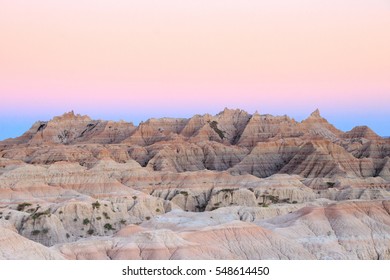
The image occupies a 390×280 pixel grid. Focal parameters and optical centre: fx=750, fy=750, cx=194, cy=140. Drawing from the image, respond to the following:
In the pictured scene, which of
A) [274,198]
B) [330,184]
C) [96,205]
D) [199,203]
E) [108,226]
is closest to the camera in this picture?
[108,226]

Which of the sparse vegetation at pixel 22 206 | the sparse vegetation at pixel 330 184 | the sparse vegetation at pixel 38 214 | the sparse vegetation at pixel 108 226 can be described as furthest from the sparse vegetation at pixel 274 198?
the sparse vegetation at pixel 38 214

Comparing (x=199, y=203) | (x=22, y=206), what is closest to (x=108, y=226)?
(x=22, y=206)

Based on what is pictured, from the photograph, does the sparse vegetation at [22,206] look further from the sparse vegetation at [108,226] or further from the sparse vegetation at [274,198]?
the sparse vegetation at [274,198]

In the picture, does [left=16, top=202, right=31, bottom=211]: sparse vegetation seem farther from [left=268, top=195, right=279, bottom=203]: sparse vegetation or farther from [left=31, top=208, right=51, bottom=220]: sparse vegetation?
[left=268, top=195, right=279, bottom=203]: sparse vegetation

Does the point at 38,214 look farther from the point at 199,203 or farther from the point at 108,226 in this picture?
the point at 199,203

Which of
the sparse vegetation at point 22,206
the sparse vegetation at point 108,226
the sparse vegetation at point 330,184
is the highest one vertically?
the sparse vegetation at point 330,184

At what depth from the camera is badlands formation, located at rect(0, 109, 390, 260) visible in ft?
207

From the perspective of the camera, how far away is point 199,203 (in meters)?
125

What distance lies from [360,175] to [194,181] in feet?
138

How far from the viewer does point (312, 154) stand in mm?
161750

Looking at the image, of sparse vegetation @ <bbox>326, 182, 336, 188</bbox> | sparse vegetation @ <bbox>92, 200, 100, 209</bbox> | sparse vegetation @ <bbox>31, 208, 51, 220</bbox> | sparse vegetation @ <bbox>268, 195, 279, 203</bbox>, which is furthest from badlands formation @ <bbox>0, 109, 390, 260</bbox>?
sparse vegetation @ <bbox>326, 182, 336, 188</bbox>

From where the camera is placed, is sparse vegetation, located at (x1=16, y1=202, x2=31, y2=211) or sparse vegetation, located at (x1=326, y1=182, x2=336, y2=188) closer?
sparse vegetation, located at (x1=16, y1=202, x2=31, y2=211)

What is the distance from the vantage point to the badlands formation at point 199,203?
63125 millimetres

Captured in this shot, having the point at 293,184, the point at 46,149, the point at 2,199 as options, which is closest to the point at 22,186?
the point at 2,199
